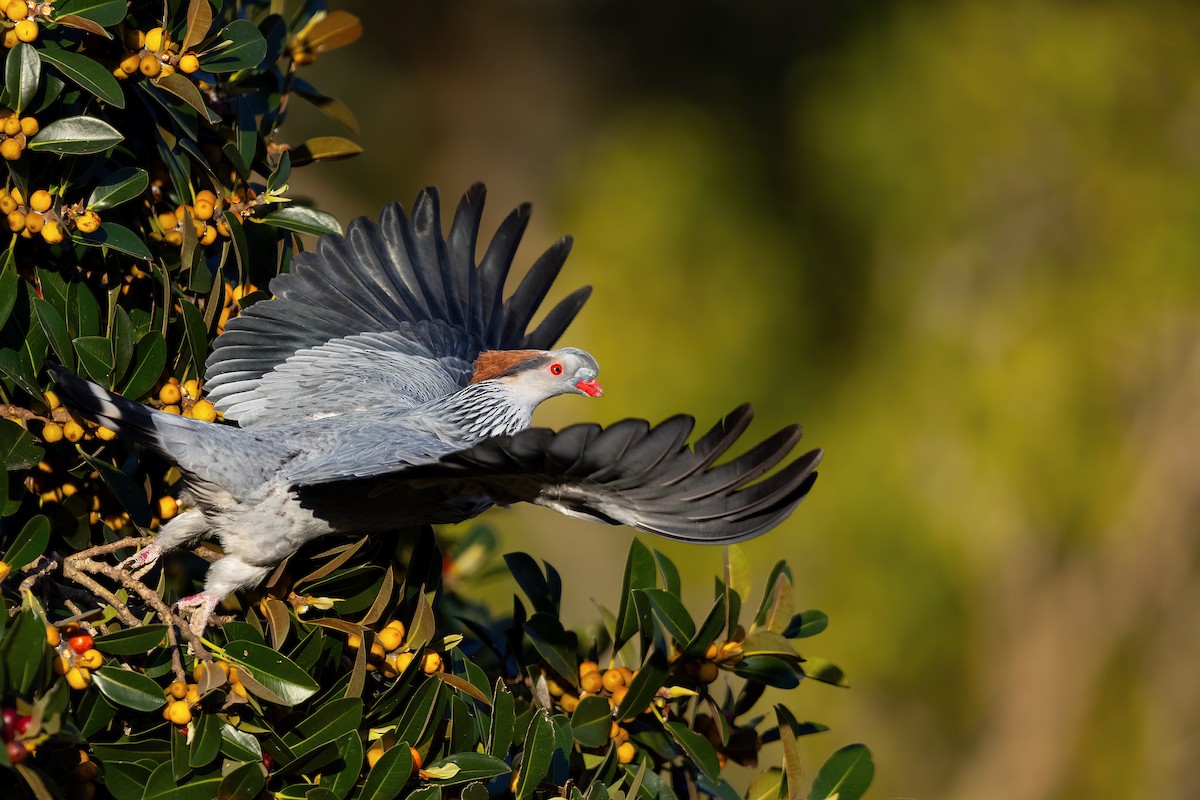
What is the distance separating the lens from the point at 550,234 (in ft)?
31.3

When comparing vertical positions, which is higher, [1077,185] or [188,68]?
[1077,185]

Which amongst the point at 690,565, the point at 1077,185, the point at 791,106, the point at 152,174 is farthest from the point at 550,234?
the point at 152,174

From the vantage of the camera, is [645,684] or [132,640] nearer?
[132,640]

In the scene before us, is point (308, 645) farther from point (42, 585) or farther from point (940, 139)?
point (940, 139)

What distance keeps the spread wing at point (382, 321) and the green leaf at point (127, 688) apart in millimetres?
1061

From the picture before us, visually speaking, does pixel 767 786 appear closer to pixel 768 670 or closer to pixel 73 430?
pixel 768 670

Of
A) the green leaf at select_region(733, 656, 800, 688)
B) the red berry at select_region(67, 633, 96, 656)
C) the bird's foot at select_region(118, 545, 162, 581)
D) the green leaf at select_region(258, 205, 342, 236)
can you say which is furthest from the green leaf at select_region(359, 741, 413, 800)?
the green leaf at select_region(258, 205, 342, 236)

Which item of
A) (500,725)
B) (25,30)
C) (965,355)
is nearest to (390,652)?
(500,725)

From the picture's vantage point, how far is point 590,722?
2436 mm

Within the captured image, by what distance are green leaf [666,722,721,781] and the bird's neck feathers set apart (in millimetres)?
967

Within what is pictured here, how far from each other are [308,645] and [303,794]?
297mm

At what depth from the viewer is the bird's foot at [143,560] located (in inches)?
94.6

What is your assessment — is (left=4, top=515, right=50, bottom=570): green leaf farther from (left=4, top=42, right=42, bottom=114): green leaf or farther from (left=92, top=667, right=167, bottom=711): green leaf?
(left=4, top=42, right=42, bottom=114): green leaf

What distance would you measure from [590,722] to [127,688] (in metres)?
0.92
